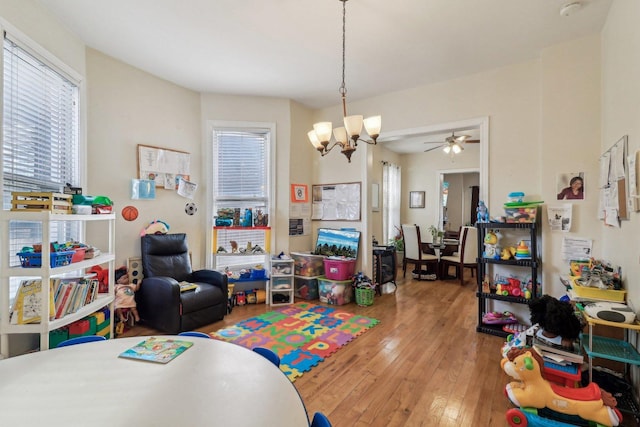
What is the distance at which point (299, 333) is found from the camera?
3076mm

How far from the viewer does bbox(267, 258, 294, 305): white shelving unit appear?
4102mm

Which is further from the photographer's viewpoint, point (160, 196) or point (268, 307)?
point (268, 307)

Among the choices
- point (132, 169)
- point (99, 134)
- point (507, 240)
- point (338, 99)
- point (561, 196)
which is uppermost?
point (338, 99)

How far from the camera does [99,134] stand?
3143 mm

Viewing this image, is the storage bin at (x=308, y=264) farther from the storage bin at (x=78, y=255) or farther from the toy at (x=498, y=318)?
the storage bin at (x=78, y=255)

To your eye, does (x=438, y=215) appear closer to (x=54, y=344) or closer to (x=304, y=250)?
(x=304, y=250)

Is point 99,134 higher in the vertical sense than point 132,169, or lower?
higher

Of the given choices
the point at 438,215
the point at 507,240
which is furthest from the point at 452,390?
the point at 438,215

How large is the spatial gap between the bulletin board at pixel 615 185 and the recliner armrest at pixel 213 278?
3558mm

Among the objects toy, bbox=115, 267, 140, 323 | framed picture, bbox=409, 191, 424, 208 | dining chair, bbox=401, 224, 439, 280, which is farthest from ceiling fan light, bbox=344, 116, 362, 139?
framed picture, bbox=409, 191, 424, 208

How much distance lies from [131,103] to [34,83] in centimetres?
102

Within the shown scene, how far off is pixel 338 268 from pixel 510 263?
199 centimetres

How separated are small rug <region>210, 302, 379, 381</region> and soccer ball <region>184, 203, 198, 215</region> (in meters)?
1.62

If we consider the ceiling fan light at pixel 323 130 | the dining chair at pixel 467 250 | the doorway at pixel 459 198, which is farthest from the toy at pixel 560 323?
the doorway at pixel 459 198
